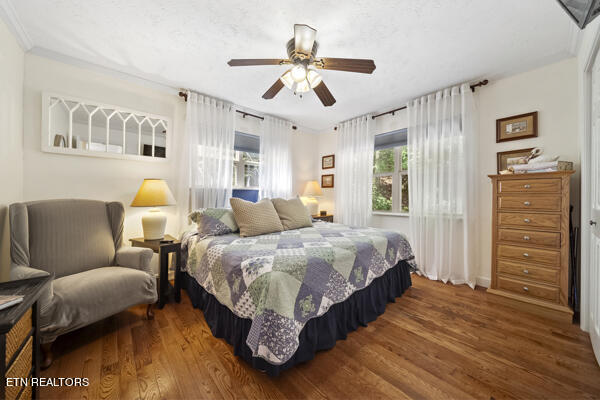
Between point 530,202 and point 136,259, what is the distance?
3.64 metres

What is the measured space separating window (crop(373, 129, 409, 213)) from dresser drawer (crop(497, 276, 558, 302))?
1515 millimetres

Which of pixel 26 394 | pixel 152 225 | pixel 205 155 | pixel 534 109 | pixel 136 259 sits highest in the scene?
pixel 534 109

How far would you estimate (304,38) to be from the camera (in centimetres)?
168

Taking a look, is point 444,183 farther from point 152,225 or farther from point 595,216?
point 152,225

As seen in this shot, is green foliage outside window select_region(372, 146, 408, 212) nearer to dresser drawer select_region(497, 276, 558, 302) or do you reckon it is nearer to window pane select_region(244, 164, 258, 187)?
dresser drawer select_region(497, 276, 558, 302)

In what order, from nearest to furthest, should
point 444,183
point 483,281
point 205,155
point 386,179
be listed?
point 483,281 → point 444,183 → point 205,155 → point 386,179

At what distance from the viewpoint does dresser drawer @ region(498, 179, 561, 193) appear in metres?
2.05

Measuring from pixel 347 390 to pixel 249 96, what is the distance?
3.29m

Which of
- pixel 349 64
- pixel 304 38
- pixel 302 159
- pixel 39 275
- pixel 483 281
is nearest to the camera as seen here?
pixel 39 275

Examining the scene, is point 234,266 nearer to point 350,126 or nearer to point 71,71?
point 71,71

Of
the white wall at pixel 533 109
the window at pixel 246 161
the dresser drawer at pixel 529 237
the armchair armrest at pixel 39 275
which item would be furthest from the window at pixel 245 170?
the dresser drawer at pixel 529 237

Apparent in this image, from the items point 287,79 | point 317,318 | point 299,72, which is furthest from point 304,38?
point 317,318

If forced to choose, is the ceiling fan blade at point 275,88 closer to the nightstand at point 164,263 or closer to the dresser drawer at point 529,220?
the nightstand at point 164,263

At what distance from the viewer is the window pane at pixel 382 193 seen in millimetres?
3818
